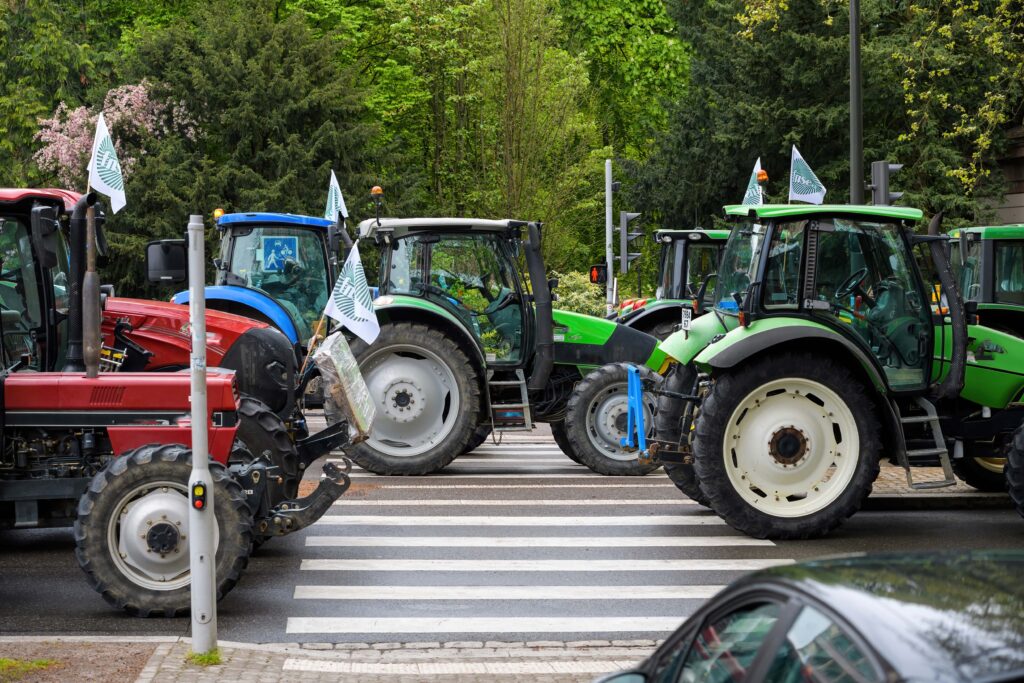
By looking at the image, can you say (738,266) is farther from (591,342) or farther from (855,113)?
(855,113)

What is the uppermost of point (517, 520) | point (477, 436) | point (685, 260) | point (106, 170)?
point (106, 170)

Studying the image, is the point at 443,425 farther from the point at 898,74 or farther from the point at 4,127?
the point at 4,127

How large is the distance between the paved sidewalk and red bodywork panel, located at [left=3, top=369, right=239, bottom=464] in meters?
1.91

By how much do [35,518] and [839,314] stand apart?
234 inches

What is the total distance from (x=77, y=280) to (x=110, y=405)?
867mm

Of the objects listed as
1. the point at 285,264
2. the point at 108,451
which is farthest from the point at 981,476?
the point at 285,264

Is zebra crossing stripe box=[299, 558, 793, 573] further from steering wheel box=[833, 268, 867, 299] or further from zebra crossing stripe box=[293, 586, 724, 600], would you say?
steering wheel box=[833, 268, 867, 299]

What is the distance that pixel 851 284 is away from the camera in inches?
451

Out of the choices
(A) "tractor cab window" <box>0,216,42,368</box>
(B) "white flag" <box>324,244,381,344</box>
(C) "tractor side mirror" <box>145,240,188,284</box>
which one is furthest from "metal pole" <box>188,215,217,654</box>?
(B) "white flag" <box>324,244,381,344</box>

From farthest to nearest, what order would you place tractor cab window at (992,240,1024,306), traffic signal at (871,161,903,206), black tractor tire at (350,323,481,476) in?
traffic signal at (871,161,903,206) → tractor cab window at (992,240,1024,306) → black tractor tire at (350,323,481,476)

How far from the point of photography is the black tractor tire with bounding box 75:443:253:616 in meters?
8.62

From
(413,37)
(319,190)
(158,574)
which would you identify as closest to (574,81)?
(413,37)

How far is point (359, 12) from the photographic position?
148 feet

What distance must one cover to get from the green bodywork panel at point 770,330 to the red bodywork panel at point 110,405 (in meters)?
3.76
